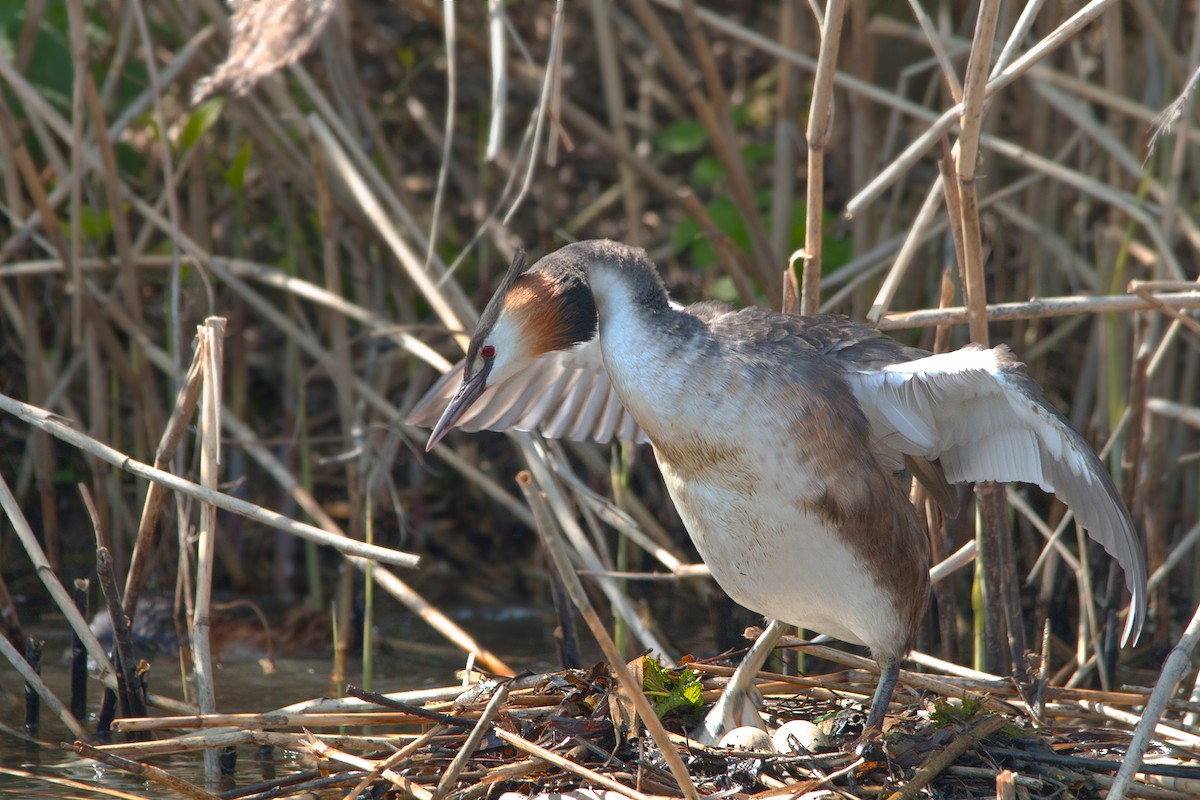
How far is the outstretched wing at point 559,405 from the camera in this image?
175 inches

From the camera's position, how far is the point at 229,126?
6043mm

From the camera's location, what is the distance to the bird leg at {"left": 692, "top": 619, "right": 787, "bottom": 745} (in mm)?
3723

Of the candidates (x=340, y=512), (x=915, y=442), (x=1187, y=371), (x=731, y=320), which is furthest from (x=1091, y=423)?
(x=340, y=512)

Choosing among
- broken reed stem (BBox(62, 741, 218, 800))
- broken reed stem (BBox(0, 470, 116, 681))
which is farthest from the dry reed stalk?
broken reed stem (BBox(0, 470, 116, 681))

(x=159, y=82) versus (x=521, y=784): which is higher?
(x=159, y=82)

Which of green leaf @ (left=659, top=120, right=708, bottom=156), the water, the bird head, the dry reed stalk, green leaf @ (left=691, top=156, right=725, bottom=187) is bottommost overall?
the water

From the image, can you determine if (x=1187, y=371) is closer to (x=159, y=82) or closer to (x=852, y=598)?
(x=852, y=598)

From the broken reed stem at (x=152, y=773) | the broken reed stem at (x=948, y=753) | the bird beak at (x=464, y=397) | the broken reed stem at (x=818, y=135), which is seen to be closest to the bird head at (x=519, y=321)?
the bird beak at (x=464, y=397)

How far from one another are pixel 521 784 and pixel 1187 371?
146 inches

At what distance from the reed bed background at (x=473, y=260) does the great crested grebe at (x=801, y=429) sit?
439 millimetres

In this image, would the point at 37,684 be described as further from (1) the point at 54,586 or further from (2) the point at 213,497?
(2) the point at 213,497

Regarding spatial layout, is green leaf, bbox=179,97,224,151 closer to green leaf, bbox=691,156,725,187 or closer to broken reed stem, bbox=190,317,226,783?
broken reed stem, bbox=190,317,226,783

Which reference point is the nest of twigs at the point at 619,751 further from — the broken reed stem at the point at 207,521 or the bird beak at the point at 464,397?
the bird beak at the point at 464,397

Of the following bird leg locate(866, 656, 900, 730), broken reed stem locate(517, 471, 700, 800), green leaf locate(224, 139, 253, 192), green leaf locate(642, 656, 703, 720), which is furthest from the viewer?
green leaf locate(224, 139, 253, 192)
